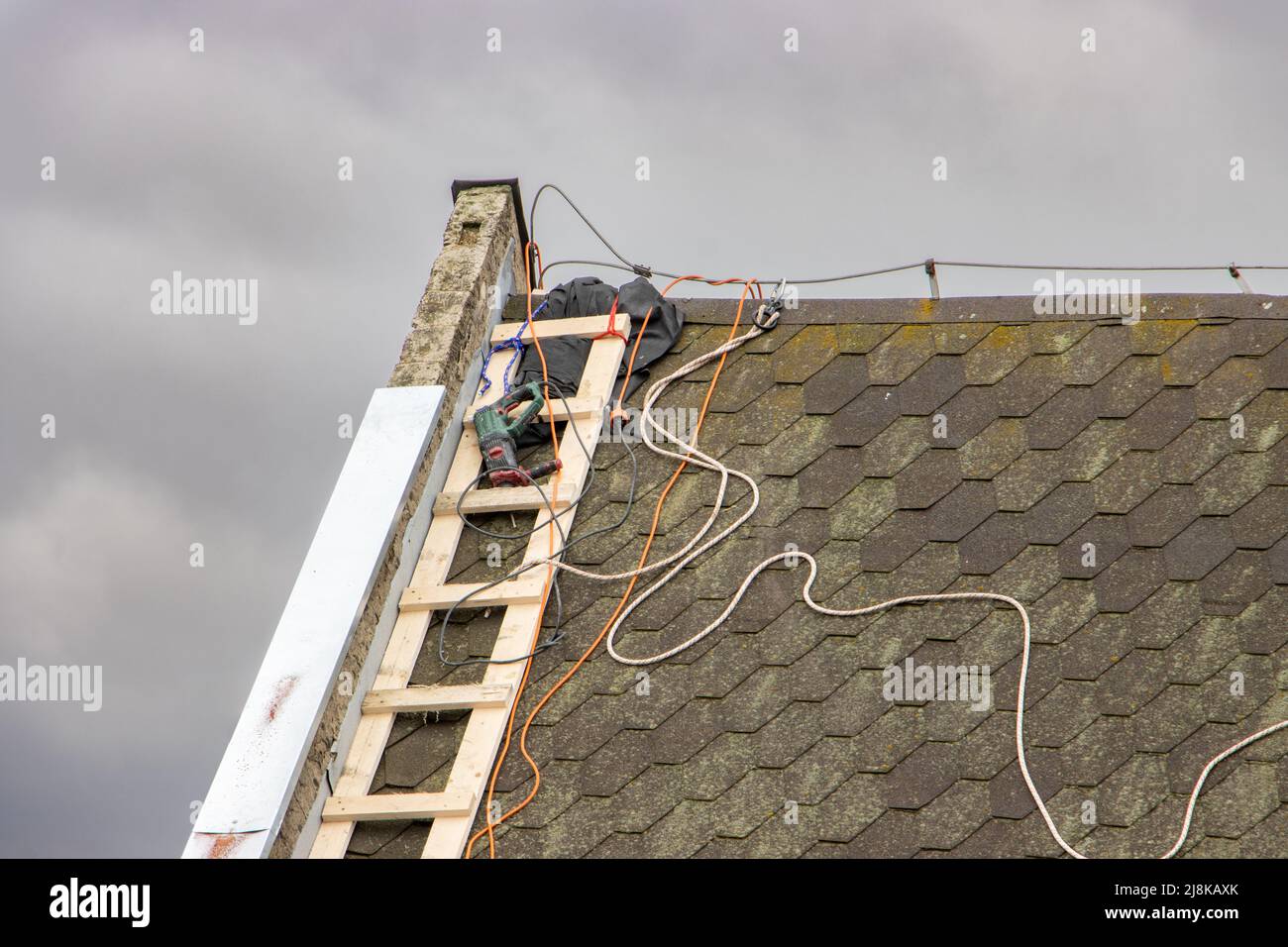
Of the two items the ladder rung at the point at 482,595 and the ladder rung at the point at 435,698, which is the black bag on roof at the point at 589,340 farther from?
the ladder rung at the point at 435,698

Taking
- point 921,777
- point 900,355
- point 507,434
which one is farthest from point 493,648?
point 900,355

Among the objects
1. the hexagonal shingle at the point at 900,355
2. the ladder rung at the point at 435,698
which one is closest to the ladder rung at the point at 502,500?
the ladder rung at the point at 435,698

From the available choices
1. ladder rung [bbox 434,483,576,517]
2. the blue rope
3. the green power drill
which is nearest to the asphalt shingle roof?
ladder rung [bbox 434,483,576,517]

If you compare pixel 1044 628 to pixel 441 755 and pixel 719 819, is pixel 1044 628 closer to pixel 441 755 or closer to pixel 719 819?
pixel 719 819

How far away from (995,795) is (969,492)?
1.37 m

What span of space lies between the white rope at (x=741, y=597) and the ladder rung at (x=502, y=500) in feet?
1.09

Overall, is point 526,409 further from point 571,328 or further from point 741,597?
point 741,597

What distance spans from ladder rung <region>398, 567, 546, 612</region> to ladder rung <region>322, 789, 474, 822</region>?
801mm

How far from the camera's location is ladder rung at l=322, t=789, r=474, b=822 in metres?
4.44

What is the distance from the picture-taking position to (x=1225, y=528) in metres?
4.97

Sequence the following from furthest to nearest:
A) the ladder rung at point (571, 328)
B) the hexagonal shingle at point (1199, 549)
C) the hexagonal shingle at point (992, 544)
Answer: the ladder rung at point (571, 328) < the hexagonal shingle at point (992, 544) < the hexagonal shingle at point (1199, 549)

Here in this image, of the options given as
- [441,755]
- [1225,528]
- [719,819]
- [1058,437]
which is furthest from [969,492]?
[441,755]

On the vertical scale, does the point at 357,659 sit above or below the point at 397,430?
below

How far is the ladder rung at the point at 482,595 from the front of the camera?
16.6ft
